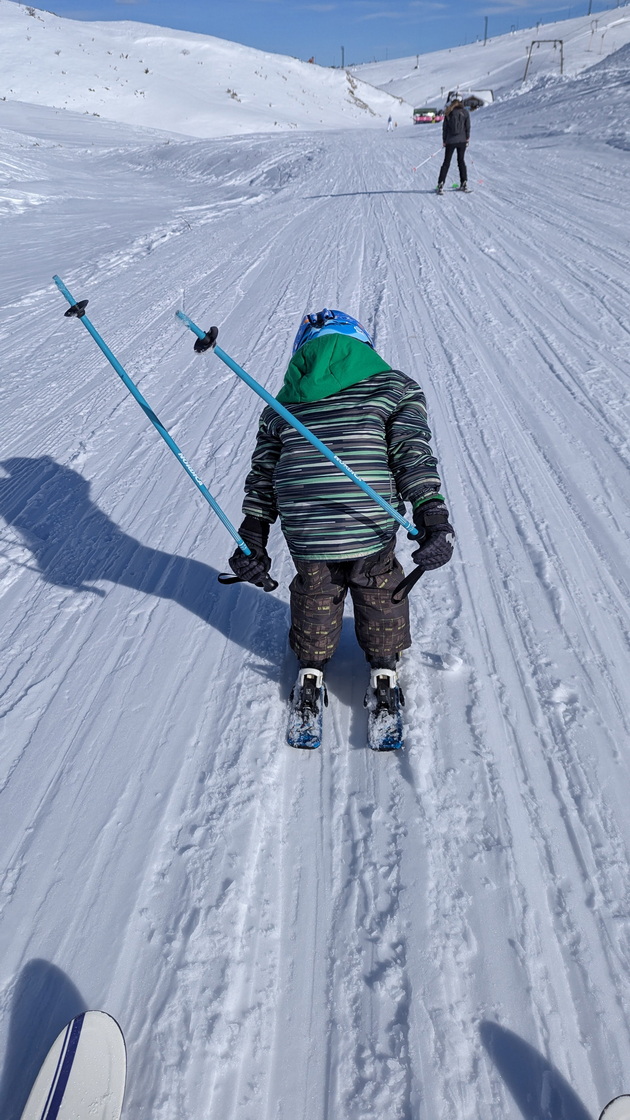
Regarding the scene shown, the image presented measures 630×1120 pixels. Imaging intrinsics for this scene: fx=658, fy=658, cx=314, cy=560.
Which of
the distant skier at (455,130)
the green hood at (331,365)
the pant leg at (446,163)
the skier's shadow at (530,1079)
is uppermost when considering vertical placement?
the distant skier at (455,130)

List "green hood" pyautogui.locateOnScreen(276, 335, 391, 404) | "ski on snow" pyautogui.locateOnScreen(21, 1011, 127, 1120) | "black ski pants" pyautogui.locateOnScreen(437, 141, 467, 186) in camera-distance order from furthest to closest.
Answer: "black ski pants" pyautogui.locateOnScreen(437, 141, 467, 186), "green hood" pyautogui.locateOnScreen(276, 335, 391, 404), "ski on snow" pyautogui.locateOnScreen(21, 1011, 127, 1120)

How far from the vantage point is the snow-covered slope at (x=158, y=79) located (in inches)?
964

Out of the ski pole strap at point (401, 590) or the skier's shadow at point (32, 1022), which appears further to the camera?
the ski pole strap at point (401, 590)

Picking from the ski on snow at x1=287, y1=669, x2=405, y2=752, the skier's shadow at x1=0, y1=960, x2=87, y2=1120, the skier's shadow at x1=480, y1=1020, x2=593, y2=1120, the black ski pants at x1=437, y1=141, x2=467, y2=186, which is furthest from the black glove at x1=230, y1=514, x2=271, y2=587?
the black ski pants at x1=437, y1=141, x2=467, y2=186

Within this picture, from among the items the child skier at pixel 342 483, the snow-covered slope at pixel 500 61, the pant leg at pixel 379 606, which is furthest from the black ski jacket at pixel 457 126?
the snow-covered slope at pixel 500 61

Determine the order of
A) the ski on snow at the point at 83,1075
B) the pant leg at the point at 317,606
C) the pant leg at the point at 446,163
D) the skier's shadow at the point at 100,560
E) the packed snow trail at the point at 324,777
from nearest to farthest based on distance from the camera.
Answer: the ski on snow at the point at 83,1075
the packed snow trail at the point at 324,777
the pant leg at the point at 317,606
the skier's shadow at the point at 100,560
the pant leg at the point at 446,163

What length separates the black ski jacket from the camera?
1160 centimetres

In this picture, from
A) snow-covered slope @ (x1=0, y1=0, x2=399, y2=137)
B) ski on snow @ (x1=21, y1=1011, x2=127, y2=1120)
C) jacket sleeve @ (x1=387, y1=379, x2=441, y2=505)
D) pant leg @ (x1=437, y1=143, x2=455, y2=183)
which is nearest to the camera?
ski on snow @ (x1=21, y1=1011, x2=127, y2=1120)

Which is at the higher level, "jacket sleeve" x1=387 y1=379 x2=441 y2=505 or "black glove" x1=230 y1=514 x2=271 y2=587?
"jacket sleeve" x1=387 y1=379 x2=441 y2=505

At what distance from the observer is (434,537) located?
6.81ft

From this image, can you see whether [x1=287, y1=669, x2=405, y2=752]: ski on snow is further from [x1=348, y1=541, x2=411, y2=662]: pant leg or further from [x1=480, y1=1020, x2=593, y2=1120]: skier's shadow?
[x1=480, y1=1020, x2=593, y2=1120]: skier's shadow

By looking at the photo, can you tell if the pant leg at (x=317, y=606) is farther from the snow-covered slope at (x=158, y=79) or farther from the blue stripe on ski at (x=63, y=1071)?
the snow-covered slope at (x=158, y=79)

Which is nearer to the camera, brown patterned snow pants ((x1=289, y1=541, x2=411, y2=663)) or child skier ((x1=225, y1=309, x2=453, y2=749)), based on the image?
child skier ((x1=225, y1=309, x2=453, y2=749))

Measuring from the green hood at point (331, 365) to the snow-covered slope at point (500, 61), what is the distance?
4255cm
